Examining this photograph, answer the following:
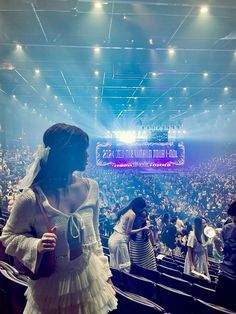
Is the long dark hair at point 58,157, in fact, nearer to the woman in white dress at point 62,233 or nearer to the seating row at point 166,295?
the woman in white dress at point 62,233

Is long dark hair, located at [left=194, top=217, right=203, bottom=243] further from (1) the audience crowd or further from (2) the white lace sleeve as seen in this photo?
(1) the audience crowd

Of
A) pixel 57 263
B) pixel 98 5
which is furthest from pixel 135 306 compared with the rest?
pixel 98 5

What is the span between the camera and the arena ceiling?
7.33 m

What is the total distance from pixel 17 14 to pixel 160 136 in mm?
10868

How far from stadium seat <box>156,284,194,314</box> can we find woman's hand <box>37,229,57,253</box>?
6.25 feet

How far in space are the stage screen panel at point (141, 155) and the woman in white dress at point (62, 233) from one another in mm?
16464

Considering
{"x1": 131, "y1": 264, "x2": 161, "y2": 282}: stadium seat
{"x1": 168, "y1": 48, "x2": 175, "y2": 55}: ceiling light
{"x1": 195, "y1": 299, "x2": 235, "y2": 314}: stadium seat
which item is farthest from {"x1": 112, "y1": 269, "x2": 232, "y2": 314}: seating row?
{"x1": 168, "y1": 48, "x2": 175, "y2": 55}: ceiling light

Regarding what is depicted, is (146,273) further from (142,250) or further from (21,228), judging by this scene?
(21,228)

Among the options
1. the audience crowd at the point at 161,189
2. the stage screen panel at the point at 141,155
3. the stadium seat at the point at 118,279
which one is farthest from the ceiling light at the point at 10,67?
the stadium seat at the point at 118,279

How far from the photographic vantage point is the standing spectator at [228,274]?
317 centimetres

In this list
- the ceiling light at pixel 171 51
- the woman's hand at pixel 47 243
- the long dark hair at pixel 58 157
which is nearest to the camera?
the woman's hand at pixel 47 243

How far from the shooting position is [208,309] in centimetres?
243

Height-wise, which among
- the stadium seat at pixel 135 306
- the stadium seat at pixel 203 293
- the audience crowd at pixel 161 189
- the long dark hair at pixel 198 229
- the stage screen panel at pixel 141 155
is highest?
the stage screen panel at pixel 141 155

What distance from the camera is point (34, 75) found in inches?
523
